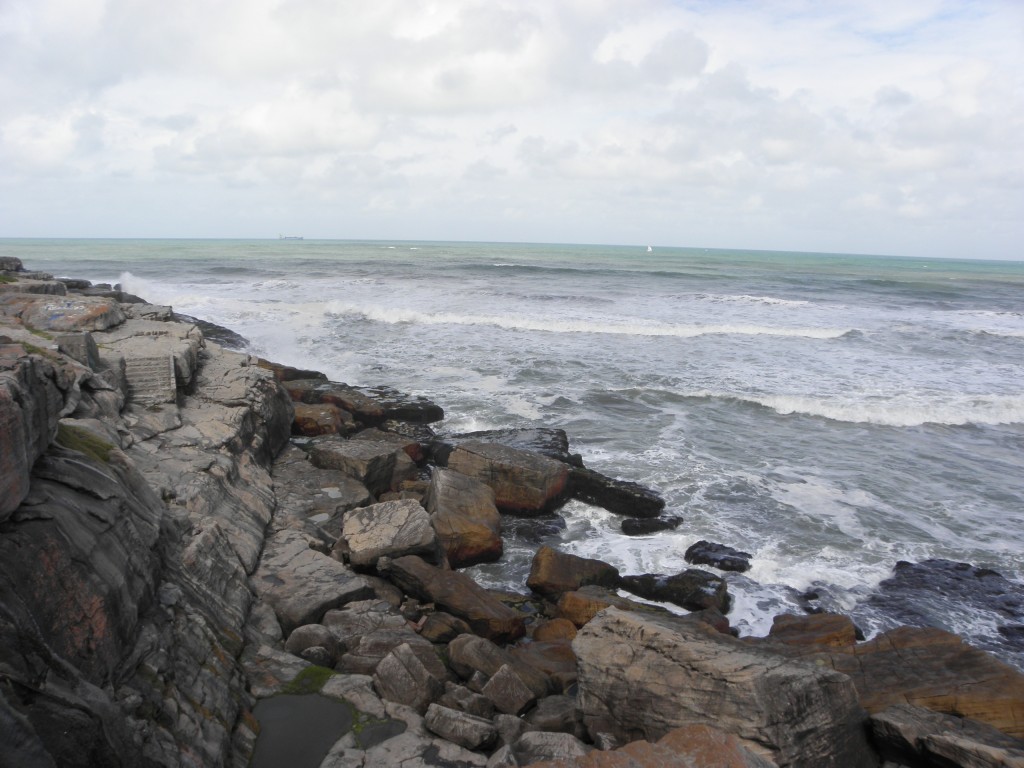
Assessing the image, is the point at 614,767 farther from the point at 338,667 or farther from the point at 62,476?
the point at 62,476

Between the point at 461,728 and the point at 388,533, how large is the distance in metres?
3.45

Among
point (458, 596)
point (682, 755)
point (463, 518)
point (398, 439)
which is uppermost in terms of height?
point (682, 755)

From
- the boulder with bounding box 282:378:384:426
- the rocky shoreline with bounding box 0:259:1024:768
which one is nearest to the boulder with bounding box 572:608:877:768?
the rocky shoreline with bounding box 0:259:1024:768

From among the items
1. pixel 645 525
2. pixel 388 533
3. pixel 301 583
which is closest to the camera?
pixel 301 583

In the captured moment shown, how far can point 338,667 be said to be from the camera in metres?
5.96

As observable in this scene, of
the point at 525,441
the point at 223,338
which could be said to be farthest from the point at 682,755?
the point at 223,338

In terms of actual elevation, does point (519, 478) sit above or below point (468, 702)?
above

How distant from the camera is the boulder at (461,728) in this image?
198 inches

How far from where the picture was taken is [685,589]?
8555mm

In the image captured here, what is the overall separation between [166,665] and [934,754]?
562cm

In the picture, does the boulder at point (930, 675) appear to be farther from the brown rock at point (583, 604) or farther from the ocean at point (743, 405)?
the brown rock at point (583, 604)

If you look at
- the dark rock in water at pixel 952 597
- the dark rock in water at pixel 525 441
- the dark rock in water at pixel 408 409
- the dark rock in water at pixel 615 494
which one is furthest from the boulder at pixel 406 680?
the dark rock in water at pixel 408 409

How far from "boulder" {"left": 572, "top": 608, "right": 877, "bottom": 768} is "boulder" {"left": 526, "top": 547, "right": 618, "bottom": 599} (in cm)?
262

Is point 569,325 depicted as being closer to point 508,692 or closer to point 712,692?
point 508,692
